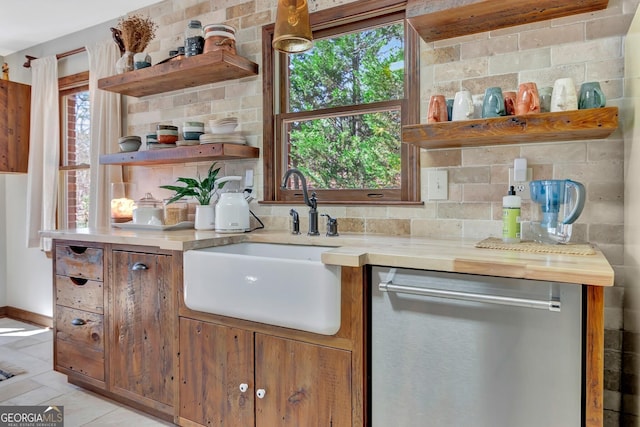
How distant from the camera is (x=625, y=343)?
59.8 inches

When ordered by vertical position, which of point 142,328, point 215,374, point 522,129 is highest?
point 522,129

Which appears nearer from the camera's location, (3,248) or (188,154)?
(188,154)

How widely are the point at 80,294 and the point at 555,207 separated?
2.40 meters

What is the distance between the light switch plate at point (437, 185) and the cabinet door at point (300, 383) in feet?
2.92

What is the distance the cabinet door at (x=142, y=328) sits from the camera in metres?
1.87

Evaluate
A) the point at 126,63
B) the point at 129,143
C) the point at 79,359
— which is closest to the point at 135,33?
the point at 126,63

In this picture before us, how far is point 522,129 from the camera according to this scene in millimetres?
1484

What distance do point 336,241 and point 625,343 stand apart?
1.18 m

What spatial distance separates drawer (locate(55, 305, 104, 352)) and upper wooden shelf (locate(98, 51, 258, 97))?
1.47m

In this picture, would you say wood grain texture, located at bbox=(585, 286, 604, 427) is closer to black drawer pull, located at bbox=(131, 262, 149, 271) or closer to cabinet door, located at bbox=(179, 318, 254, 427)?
cabinet door, located at bbox=(179, 318, 254, 427)

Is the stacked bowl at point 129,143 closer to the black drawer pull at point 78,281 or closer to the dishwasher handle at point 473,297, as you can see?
the black drawer pull at point 78,281

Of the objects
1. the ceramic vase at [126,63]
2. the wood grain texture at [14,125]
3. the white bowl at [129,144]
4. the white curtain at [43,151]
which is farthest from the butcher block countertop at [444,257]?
the wood grain texture at [14,125]

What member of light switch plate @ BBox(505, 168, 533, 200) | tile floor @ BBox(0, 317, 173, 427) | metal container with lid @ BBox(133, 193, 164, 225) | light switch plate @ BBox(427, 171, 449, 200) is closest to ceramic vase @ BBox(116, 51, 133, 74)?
metal container with lid @ BBox(133, 193, 164, 225)

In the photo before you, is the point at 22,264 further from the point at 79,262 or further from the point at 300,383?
the point at 300,383
